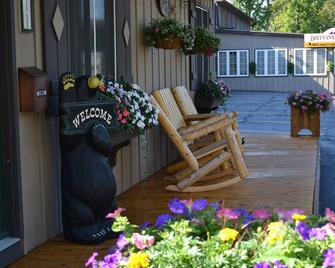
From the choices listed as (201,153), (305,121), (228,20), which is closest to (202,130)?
(201,153)

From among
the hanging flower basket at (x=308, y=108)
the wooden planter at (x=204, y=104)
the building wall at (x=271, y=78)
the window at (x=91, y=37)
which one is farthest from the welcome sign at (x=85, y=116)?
the building wall at (x=271, y=78)

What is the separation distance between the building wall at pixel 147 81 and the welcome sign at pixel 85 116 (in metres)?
1.40

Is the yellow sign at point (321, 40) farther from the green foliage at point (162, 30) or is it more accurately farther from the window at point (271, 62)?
the green foliage at point (162, 30)

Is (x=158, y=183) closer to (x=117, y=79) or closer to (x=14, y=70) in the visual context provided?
(x=117, y=79)

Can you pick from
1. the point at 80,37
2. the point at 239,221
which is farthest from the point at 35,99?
the point at 239,221

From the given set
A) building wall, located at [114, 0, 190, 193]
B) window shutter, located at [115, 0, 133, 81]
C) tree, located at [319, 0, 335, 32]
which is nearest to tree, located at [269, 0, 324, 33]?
tree, located at [319, 0, 335, 32]

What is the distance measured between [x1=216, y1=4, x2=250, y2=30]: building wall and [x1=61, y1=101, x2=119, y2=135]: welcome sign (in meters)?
22.0

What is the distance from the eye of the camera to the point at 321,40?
958 inches

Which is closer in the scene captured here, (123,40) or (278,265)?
(278,265)

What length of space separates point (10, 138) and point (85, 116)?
1.86 ft

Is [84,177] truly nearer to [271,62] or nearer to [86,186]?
[86,186]

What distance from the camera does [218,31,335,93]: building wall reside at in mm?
25578

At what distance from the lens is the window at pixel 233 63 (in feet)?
86.9

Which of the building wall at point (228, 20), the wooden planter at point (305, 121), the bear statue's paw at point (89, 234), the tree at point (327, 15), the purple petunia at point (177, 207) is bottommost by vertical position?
the bear statue's paw at point (89, 234)
